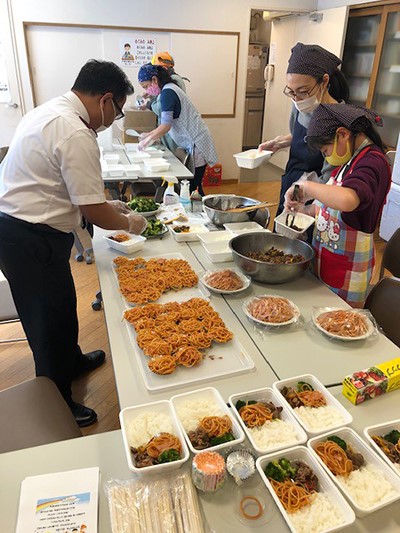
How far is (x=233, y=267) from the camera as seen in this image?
1832 mm

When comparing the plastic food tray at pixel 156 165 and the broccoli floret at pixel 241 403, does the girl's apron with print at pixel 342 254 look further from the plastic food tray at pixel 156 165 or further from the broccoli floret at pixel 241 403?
the plastic food tray at pixel 156 165

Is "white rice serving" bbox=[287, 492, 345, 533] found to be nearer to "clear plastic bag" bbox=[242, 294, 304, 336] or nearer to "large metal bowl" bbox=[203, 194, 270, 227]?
"clear plastic bag" bbox=[242, 294, 304, 336]

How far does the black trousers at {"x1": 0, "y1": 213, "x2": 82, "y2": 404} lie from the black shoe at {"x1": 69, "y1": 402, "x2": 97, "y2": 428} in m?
0.05

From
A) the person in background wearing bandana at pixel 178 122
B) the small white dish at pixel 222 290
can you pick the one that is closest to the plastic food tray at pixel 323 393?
the small white dish at pixel 222 290

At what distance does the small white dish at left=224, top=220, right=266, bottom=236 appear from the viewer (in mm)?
2147

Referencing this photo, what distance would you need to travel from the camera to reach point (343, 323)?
1372mm

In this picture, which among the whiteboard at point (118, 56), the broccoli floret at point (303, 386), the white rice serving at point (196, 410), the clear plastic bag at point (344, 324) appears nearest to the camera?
the white rice serving at point (196, 410)

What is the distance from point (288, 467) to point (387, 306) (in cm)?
94

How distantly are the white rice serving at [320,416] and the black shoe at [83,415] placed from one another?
1.26 meters

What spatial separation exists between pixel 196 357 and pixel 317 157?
148 centimetres

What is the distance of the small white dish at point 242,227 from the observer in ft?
7.04

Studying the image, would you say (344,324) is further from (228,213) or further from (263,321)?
(228,213)

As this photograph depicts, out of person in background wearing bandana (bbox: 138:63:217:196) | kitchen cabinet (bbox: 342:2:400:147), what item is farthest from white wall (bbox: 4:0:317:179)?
person in background wearing bandana (bbox: 138:63:217:196)

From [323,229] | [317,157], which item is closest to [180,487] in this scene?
[323,229]
